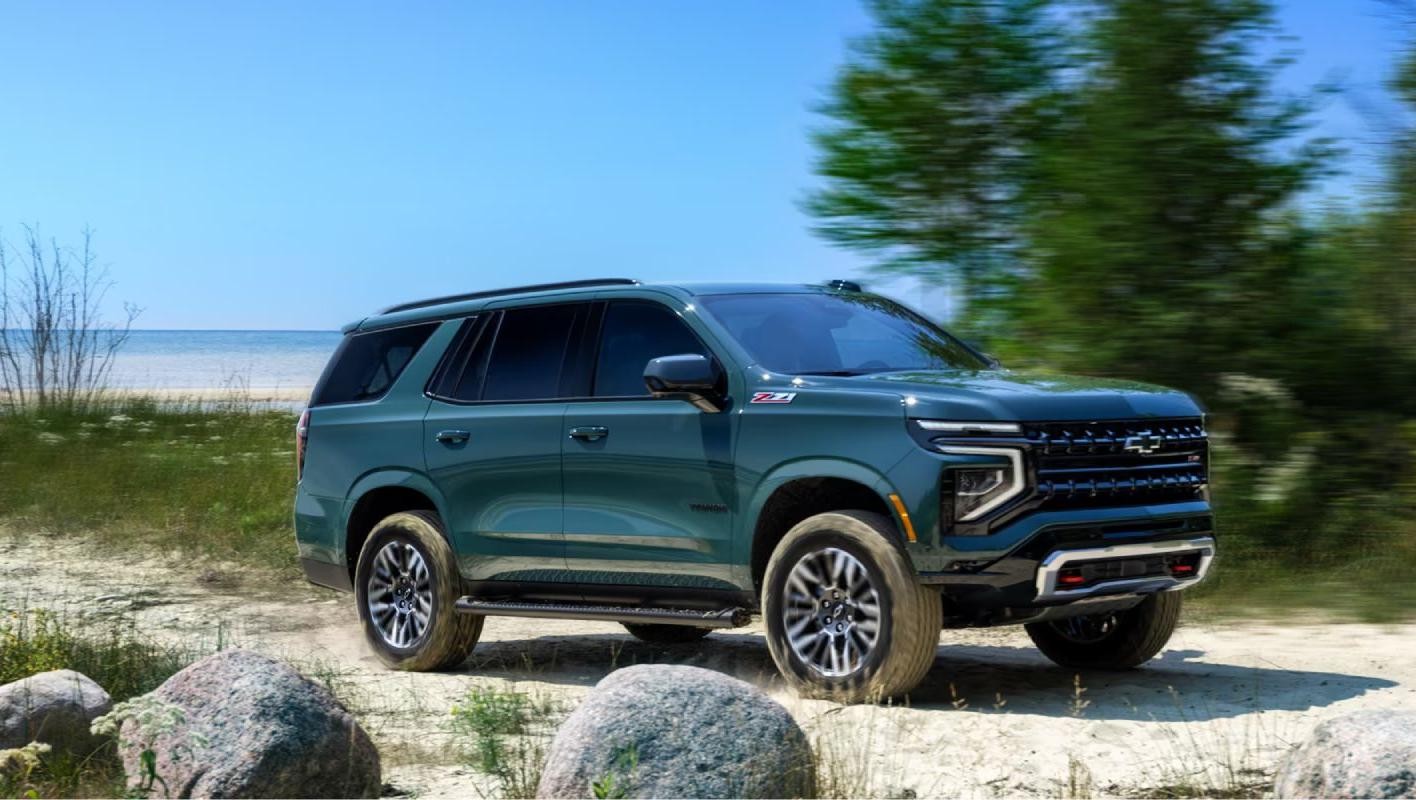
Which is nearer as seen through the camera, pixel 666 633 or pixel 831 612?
pixel 831 612

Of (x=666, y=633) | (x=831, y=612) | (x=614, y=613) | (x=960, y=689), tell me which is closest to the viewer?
(x=831, y=612)

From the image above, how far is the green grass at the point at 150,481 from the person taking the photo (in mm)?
15289

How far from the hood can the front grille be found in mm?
51

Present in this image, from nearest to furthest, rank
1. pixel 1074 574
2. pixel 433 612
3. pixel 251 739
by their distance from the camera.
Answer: pixel 251 739
pixel 1074 574
pixel 433 612

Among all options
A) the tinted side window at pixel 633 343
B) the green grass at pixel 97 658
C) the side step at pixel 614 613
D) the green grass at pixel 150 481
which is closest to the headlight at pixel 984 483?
the side step at pixel 614 613

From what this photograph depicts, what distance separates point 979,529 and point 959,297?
22.3 ft

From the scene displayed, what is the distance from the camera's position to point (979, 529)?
7387 millimetres

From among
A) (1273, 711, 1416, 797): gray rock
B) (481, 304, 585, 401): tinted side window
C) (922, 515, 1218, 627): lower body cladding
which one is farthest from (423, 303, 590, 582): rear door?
(1273, 711, 1416, 797): gray rock

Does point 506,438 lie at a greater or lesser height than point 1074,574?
greater

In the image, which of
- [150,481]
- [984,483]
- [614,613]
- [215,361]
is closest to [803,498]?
[984,483]

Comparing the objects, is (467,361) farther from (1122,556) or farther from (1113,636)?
(1122,556)

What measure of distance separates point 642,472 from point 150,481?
32.6ft

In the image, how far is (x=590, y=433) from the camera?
8.88 metres

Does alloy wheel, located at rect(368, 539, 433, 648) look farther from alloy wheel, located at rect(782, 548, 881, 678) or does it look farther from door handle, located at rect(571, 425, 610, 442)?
alloy wheel, located at rect(782, 548, 881, 678)
